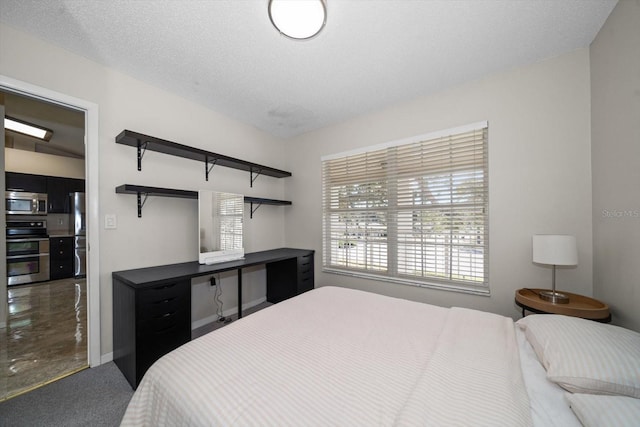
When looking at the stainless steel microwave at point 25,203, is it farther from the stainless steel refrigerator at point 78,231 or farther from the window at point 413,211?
the window at point 413,211

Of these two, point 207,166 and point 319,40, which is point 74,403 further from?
point 319,40

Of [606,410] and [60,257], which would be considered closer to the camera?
[606,410]

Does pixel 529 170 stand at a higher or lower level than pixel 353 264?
higher

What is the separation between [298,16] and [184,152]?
1.74 meters

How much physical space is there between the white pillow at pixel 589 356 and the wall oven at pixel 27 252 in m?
7.23

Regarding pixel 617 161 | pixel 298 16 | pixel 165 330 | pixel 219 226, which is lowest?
pixel 165 330

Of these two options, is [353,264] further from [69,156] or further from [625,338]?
[69,156]

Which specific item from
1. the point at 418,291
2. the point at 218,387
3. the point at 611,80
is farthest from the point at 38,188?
the point at 611,80

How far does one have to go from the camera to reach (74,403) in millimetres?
1621

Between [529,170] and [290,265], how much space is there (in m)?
2.79

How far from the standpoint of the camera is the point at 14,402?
1610 millimetres

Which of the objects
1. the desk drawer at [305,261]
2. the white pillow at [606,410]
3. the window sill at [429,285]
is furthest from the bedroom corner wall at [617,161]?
the desk drawer at [305,261]

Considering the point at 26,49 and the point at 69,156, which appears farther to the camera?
the point at 69,156

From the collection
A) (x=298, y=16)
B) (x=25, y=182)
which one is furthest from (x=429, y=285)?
(x=25, y=182)
